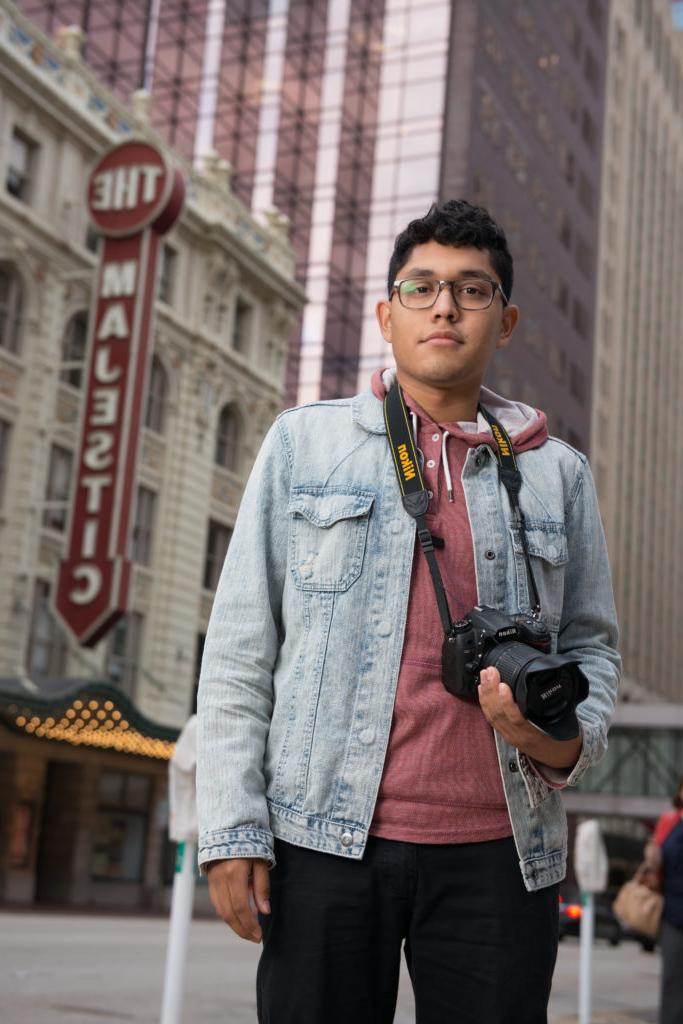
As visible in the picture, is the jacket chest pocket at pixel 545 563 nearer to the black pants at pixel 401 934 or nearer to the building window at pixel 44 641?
the black pants at pixel 401 934

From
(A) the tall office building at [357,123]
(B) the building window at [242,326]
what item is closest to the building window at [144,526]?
(B) the building window at [242,326]

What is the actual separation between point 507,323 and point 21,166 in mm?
28700

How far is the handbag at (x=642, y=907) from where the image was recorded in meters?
7.27

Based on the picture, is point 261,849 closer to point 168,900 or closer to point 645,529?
point 168,900

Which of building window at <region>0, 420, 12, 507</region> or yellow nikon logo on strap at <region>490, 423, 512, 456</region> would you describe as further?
building window at <region>0, 420, 12, 507</region>

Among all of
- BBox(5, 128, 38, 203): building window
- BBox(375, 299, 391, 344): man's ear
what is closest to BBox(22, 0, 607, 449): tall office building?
BBox(5, 128, 38, 203): building window

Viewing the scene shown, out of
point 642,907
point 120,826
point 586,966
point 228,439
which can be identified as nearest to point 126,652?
point 120,826

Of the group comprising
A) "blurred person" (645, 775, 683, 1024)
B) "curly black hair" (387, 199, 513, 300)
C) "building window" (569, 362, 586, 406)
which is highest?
"building window" (569, 362, 586, 406)

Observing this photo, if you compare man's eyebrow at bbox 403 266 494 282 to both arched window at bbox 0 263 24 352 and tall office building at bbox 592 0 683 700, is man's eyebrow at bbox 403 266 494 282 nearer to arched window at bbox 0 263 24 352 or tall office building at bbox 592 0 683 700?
arched window at bbox 0 263 24 352

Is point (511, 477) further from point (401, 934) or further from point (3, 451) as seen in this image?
point (3, 451)

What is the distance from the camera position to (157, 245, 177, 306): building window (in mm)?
34969

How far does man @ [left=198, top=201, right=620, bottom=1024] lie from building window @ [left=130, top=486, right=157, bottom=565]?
3011cm

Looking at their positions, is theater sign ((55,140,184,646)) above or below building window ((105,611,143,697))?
above

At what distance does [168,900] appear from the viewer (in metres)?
33.0
